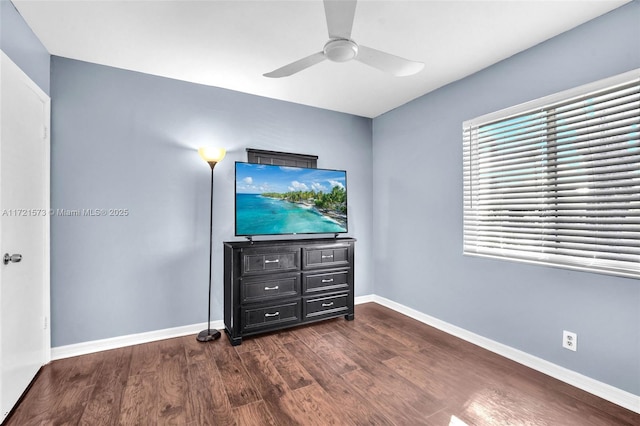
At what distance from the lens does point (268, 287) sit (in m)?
2.89

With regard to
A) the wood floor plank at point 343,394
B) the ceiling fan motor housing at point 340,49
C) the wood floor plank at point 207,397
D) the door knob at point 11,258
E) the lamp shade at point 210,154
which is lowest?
the wood floor plank at point 207,397

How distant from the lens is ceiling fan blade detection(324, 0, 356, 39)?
1.34 metres

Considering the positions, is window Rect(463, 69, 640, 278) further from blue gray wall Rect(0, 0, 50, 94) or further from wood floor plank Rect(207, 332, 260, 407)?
blue gray wall Rect(0, 0, 50, 94)

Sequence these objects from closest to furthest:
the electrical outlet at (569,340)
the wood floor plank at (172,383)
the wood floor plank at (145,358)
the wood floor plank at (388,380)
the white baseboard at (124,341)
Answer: the wood floor plank at (172,383) < the wood floor plank at (388,380) < the electrical outlet at (569,340) < the wood floor plank at (145,358) < the white baseboard at (124,341)

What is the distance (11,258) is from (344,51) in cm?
241

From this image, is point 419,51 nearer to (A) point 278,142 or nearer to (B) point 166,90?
(A) point 278,142

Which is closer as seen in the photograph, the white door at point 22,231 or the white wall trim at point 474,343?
the white door at point 22,231

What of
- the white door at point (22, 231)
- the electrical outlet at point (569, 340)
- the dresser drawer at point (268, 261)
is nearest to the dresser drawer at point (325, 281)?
the dresser drawer at point (268, 261)

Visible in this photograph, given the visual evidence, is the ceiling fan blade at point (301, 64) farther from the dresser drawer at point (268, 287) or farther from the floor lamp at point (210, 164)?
the dresser drawer at point (268, 287)

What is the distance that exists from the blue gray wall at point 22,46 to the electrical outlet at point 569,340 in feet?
13.8

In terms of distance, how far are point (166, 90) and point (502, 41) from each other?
3046 mm

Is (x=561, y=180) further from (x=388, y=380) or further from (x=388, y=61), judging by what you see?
(x=388, y=380)

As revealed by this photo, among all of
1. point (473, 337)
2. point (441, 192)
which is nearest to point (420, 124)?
point (441, 192)

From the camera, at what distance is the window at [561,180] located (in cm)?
187
